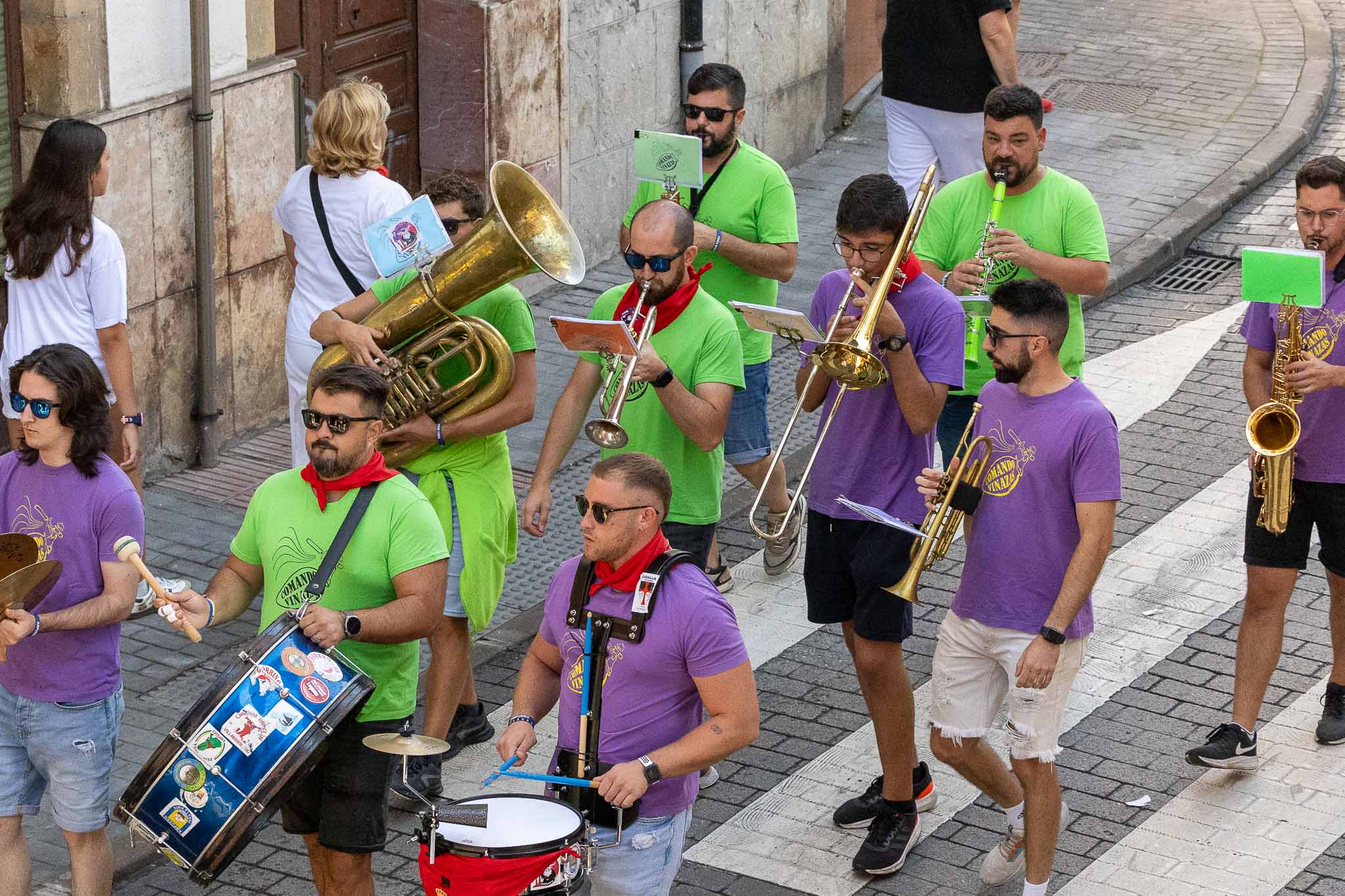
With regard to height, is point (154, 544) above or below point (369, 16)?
below

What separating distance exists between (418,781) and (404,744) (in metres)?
1.99

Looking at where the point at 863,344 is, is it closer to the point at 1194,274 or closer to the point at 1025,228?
the point at 1025,228

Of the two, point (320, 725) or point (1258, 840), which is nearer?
point (320, 725)

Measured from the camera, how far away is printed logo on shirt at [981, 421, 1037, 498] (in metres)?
6.27

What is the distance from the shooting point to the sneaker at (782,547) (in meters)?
8.94

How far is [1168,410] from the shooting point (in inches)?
419

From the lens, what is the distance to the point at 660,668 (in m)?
5.40

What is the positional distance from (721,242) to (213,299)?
9.56 feet

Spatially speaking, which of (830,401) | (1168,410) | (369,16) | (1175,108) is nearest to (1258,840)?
(830,401)

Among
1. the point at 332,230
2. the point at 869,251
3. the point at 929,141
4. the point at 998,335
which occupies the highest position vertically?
the point at 869,251

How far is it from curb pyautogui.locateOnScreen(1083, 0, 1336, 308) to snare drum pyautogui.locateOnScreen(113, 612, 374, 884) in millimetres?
7317

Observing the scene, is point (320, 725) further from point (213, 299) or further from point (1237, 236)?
point (1237, 236)

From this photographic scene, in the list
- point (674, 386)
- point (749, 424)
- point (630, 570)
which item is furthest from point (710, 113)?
point (630, 570)

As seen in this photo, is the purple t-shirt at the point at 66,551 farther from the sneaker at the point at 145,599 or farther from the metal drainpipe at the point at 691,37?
the metal drainpipe at the point at 691,37
